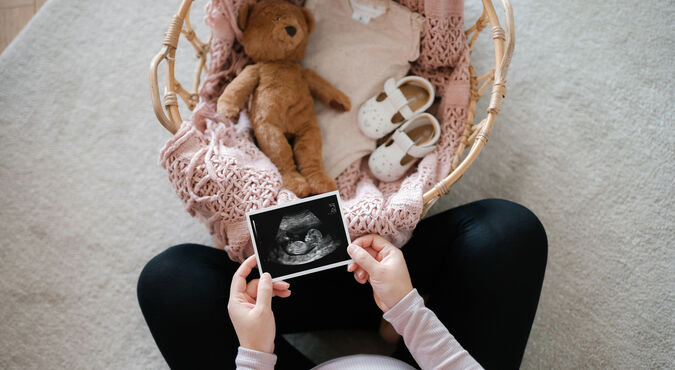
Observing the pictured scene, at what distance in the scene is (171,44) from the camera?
0.85 m

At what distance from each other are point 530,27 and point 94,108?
4.38 feet

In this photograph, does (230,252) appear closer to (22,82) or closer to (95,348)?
(95,348)

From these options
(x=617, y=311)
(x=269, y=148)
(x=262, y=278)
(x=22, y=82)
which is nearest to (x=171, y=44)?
(x=269, y=148)

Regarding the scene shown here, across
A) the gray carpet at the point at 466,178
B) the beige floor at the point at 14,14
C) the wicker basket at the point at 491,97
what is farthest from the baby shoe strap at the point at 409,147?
the beige floor at the point at 14,14

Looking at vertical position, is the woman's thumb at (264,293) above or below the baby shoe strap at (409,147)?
below

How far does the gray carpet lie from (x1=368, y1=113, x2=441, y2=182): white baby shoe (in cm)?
22

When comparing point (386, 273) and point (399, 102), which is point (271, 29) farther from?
point (386, 273)

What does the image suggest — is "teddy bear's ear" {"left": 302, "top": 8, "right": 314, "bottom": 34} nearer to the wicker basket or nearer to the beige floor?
the wicker basket

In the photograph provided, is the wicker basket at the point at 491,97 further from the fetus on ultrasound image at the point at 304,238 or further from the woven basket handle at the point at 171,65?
the fetus on ultrasound image at the point at 304,238

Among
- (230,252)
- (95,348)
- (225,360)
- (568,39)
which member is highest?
(568,39)

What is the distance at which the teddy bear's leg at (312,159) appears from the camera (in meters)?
0.90

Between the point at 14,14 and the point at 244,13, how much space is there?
0.98 m

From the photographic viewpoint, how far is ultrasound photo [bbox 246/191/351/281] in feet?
Answer: 2.42

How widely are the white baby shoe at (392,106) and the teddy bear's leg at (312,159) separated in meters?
0.13
